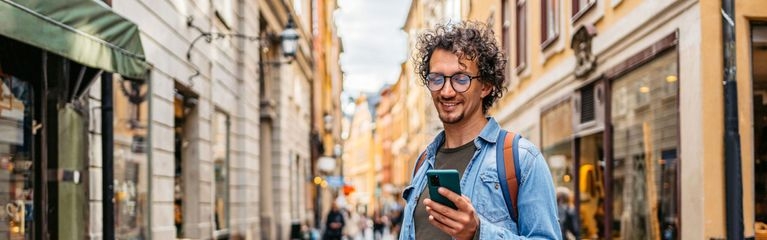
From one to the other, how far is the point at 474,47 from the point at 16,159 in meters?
4.59

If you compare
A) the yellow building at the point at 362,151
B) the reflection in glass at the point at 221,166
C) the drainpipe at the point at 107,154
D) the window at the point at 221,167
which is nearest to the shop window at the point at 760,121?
the drainpipe at the point at 107,154

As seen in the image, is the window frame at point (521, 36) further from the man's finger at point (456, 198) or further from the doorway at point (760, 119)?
the man's finger at point (456, 198)

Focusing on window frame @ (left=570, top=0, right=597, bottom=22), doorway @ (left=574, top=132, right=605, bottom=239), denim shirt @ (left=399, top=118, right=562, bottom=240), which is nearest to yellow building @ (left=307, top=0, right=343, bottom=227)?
doorway @ (left=574, top=132, right=605, bottom=239)

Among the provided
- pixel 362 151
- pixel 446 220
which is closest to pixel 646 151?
pixel 446 220

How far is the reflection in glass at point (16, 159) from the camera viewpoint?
22.0ft

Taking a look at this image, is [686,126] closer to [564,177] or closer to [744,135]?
[744,135]

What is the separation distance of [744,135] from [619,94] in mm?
3597

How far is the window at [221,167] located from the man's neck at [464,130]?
12.0 meters

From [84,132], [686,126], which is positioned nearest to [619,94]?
[686,126]

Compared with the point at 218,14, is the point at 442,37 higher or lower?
lower

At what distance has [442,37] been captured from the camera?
3.30 metres

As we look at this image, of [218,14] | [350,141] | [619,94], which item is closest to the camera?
[619,94]

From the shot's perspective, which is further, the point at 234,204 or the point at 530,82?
the point at 530,82

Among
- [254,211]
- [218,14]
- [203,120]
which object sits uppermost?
[218,14]
